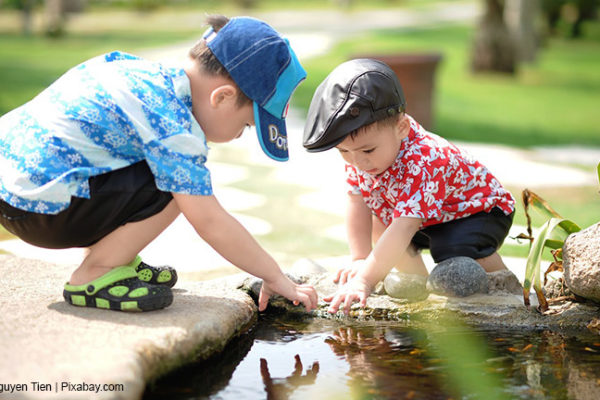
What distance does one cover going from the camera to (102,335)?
1979 millimetres

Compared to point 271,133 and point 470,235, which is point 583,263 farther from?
point 271,133

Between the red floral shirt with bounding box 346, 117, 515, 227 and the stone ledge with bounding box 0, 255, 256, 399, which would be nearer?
the stone ledge with bounding box 0, 255, 256, 399

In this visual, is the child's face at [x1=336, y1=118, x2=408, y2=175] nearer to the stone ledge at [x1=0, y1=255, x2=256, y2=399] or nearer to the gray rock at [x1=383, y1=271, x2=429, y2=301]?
the gray rock at [x1=383, y1=271, x2=429, y2=301]

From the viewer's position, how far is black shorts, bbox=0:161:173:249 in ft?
7.33

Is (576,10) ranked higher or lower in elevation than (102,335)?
higher

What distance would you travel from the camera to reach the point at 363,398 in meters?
1.92

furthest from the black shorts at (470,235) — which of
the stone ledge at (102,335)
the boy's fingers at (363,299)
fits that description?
the stone ledge at (102,335)

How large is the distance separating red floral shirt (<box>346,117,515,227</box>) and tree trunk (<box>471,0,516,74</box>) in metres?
9.84

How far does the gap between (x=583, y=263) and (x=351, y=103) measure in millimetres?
855

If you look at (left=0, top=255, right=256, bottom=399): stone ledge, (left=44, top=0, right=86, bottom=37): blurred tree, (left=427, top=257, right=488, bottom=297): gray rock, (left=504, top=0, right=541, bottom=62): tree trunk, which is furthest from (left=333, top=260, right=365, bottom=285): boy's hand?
(left=44, top=0, right=86, bottom=37): blurred tree

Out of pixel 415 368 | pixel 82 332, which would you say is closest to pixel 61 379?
pixel 82 332

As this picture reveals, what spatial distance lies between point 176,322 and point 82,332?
25 centimetres

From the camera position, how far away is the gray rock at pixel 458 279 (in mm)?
2545

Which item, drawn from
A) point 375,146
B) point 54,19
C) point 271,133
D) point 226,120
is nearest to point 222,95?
point 226,120
